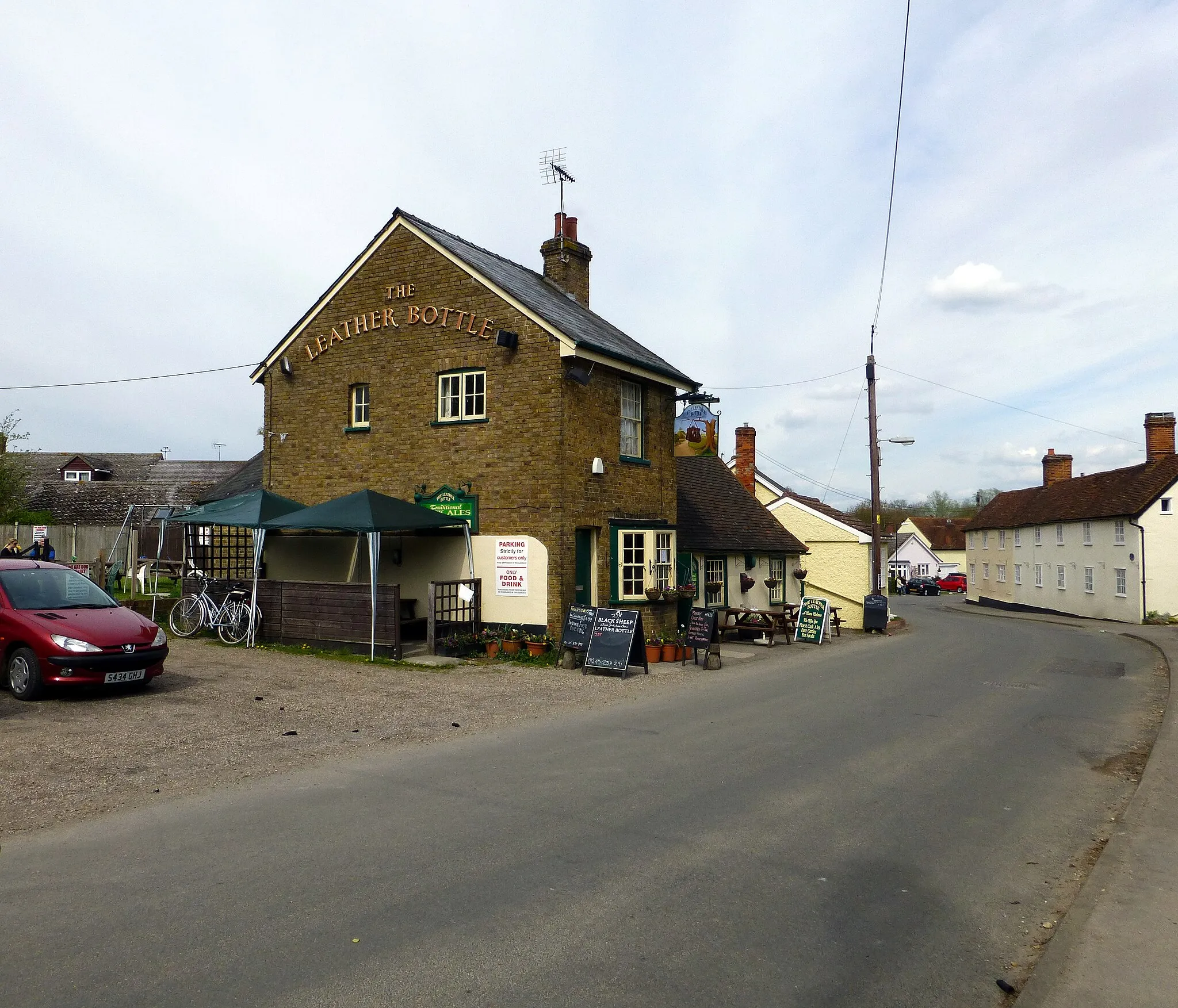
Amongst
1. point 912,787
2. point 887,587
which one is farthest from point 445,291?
point 887,587

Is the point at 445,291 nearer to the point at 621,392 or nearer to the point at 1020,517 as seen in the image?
the point at 621,392

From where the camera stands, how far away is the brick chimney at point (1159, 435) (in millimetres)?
39688

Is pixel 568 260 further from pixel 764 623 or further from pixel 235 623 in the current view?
pixel 235 623

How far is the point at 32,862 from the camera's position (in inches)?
224

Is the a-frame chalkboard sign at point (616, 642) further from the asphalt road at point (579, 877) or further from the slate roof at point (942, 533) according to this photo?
the slate roof at point (942, 533)

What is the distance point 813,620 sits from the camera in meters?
23.2

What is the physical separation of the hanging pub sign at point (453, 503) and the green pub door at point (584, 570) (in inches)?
80.6

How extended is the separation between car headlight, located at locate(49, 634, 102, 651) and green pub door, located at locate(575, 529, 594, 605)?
8.78m

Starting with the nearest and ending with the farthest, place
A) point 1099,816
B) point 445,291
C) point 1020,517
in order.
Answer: point 1099,816, point 445,291, point 1020,517

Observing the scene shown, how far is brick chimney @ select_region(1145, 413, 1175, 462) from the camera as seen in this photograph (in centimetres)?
3969

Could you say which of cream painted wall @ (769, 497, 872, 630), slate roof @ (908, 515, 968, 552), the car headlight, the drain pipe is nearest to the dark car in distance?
slate roof @ (908, 515, 968, 552)

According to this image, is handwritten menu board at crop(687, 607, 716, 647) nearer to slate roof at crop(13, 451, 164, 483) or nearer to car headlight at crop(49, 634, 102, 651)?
car headlight at crop(49, 634, 102, 651)

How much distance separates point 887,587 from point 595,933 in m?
73.2

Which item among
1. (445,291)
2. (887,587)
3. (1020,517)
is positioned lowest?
(887,587)
